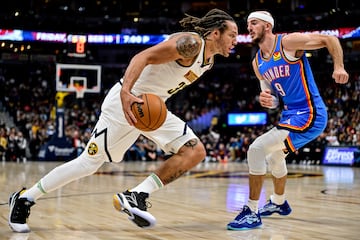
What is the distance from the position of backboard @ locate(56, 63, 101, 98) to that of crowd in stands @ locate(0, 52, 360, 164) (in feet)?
6.98

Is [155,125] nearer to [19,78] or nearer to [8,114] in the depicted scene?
[8,114]

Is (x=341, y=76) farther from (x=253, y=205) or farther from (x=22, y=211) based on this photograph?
(x=22, y=211)

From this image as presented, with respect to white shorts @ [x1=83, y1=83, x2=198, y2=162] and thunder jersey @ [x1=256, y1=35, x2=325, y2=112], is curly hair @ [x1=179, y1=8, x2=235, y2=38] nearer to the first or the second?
white shorts @ [x1=83, y1=83, x2=198, y2=162]

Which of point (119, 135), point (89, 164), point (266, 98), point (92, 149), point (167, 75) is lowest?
point (89, 164)

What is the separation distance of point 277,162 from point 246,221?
892mm

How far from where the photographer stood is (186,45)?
3.80 m

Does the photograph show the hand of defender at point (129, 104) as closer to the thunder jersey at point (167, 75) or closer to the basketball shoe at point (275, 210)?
the thunder jersey at point (167, 75)

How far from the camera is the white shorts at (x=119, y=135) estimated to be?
13.4ft

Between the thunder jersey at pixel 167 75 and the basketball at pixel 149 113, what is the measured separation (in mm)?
297

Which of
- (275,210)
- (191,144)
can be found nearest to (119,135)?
(191,144)

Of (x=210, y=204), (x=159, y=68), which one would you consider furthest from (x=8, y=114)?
(x=159, y=68)

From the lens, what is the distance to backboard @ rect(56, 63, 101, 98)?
18406 millimetres

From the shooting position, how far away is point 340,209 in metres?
5.75

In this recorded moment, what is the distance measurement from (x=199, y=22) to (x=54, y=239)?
182cm
